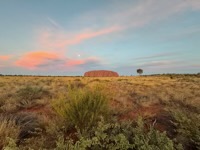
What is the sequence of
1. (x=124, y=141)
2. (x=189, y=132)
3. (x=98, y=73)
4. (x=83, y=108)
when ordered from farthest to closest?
(x=98, y=73) → (x=83, y=108) → (x=189, y=132) → (x=124, y=141)

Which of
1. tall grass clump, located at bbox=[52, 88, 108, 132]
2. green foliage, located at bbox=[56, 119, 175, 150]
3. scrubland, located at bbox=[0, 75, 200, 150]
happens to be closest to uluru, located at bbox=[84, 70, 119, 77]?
scrubland, located at bbox=[0, 75, 200, 150]

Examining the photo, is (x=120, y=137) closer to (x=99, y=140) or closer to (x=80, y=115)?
(x=99, y=140)

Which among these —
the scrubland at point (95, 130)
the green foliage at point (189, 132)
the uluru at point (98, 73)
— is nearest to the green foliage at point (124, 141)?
the scrubland at point (95, 130)

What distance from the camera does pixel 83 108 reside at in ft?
24.5

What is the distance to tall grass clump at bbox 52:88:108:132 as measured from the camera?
23.6ft

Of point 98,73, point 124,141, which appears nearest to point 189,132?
point 124,141

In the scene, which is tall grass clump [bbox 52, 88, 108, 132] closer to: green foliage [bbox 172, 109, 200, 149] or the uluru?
green foliage [bbox 172, 109, 200, 149]

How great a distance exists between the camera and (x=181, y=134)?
20.8 feet

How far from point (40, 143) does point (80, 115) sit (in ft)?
4.73

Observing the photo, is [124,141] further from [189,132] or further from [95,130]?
[189,132]

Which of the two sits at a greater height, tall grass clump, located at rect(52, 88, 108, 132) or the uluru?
the uluru

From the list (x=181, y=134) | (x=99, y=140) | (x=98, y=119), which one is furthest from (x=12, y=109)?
(x=181, y=134)

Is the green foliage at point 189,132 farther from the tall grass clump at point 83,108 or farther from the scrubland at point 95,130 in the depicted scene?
the tall grass clump at point 83,108

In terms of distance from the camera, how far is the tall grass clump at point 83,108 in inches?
283
